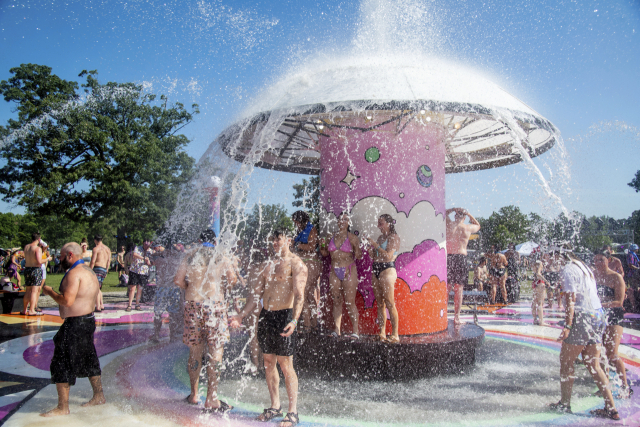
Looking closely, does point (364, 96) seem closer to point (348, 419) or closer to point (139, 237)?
point (348, 419)

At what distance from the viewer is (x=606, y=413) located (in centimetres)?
412

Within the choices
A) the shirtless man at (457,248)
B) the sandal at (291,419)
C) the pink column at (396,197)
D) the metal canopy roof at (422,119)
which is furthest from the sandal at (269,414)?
the shirtless man at (457,248)

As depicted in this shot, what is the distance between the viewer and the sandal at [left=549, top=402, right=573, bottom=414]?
167 inches

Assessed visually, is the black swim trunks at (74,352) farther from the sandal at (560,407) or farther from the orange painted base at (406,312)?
the sandal at (560,407)

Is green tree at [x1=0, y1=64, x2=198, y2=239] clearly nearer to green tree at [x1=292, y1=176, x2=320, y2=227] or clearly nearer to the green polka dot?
green tree at [x1=292, y1=176, x2=320, y2=227]

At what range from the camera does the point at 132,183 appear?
2880cm

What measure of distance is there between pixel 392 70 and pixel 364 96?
2.94 ft

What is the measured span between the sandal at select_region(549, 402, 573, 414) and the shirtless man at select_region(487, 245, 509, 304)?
9.47 metres

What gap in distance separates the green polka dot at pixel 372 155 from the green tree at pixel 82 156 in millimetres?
24297

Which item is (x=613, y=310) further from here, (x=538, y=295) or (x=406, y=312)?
(x=538, y=295)

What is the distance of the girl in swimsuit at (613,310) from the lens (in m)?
4.64

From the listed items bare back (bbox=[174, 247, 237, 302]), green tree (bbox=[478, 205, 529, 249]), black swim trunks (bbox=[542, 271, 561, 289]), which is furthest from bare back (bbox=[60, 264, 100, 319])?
green tree (bbox=[478, 205, 529, 249])

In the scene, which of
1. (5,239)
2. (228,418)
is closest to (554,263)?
(228,418)

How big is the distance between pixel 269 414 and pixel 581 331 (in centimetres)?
313
